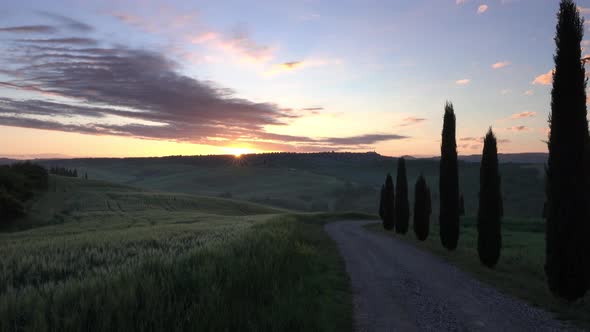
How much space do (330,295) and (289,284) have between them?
1.27 meters

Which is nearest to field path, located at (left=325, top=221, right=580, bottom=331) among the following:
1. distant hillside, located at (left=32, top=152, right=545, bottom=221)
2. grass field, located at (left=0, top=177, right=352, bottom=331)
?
grass field, located at (left=0, top=177, right=352, bottom=331)

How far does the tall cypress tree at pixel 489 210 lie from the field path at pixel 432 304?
3.12m

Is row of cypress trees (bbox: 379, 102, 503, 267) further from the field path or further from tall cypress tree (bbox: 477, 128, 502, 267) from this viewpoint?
the field path

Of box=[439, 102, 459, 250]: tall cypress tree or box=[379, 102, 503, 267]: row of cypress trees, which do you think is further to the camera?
box=[439, 102, 459, 250]: tall cypress tree

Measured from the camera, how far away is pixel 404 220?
Answer: 117 ft

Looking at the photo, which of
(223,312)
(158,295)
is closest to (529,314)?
(223,312)

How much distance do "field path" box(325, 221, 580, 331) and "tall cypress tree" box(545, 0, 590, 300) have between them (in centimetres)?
214

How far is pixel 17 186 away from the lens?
4791cm

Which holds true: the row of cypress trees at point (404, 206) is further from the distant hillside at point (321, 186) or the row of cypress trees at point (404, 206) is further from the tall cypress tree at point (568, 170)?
the distant hillside at point (321, 186)

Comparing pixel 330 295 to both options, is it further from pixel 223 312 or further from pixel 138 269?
pixel 138 269

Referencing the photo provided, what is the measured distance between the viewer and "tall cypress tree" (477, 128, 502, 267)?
1653 cm

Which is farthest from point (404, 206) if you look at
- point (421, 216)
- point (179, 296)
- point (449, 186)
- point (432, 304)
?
point (179, 296)

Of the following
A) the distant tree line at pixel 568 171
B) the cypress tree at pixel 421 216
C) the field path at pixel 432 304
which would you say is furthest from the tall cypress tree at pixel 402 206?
the distant tree line at pixel 568 171

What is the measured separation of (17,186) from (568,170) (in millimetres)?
57613
